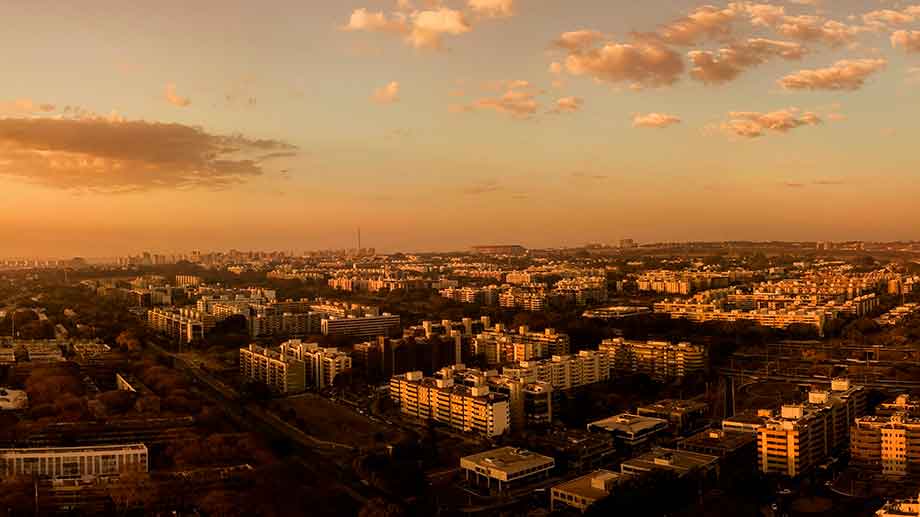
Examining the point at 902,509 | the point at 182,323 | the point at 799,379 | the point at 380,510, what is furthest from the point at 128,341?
the point at 902,509

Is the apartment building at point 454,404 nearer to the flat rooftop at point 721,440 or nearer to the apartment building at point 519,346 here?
the flat rooftop at point 721,440

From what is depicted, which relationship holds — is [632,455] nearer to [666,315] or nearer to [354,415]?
[354,415]

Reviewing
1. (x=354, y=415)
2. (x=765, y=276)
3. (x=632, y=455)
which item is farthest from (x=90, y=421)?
(x=765, y=276)

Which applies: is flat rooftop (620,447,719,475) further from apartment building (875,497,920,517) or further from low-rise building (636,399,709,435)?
apartment building (875,497,920,517)

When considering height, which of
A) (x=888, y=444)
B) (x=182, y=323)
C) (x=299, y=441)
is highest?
(x=182, y=323)

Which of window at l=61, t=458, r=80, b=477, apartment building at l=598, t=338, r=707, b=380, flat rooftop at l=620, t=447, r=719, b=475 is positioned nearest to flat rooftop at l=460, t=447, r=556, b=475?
flat rooftop at l=620, t=447, r=719, b=475

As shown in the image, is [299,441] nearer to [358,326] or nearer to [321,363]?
[321,363]
